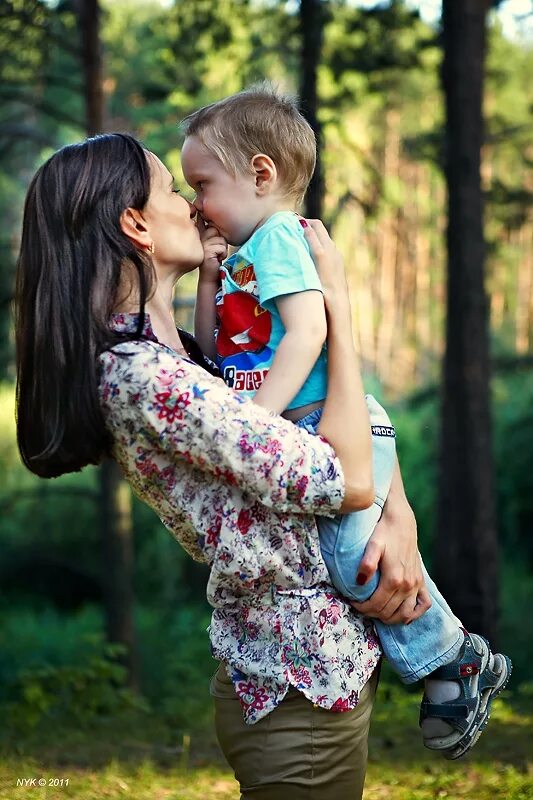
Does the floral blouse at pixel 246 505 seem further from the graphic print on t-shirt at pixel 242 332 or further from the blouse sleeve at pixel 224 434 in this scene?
the graphic print on t-shirt at pixel 242 332

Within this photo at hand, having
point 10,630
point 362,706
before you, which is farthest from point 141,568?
point 362,706

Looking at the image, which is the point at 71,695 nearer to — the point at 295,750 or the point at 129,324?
the point at 295,750

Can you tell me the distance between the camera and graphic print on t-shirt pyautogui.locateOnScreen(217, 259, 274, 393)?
2254mm

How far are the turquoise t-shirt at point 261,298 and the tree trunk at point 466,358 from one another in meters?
5.76

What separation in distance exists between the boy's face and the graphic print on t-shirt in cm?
9

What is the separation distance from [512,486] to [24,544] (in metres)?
5.64

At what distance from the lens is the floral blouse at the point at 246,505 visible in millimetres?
1993

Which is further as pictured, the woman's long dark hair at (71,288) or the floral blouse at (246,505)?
the woman's long dark hair at (71,288)

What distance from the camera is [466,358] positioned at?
26.7 ft

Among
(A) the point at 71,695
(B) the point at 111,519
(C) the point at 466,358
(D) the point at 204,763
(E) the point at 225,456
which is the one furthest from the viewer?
(B) the point at 111,519

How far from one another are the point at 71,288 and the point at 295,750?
98 cm

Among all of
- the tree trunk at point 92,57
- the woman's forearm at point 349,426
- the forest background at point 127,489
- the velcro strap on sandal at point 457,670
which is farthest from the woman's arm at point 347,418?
the tree trunk at point 92,57

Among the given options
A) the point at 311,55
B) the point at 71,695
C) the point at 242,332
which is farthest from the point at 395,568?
the point at 311,55

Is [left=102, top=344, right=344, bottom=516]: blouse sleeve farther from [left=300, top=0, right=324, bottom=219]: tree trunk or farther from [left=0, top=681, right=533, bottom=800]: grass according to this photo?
[left=300, top=0, right=324, bottom=219]: tree trunk
